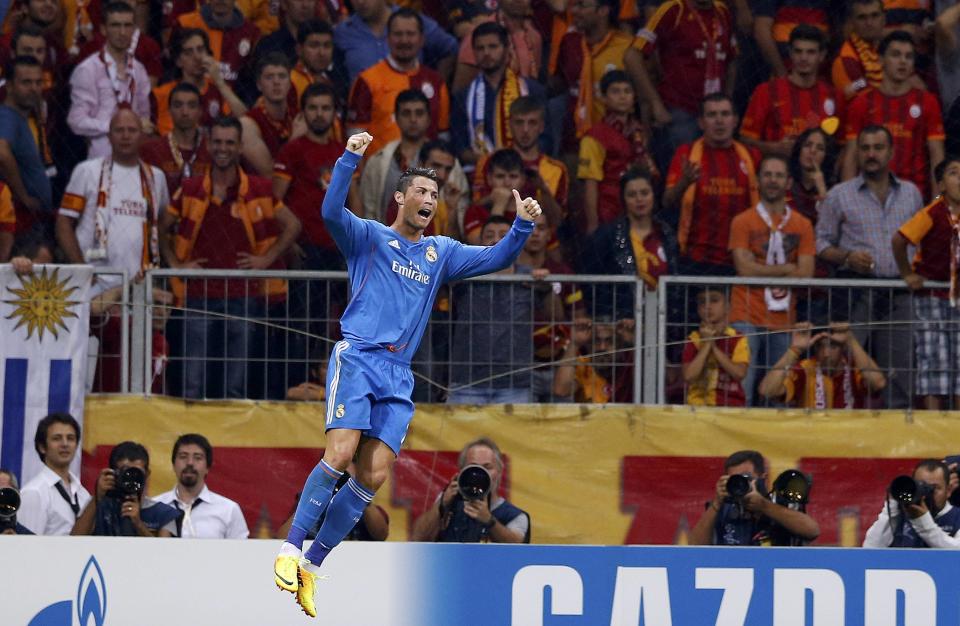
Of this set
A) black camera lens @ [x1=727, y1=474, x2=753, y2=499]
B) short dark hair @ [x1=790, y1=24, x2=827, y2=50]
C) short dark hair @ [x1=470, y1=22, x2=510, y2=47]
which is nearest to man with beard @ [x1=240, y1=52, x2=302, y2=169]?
short dark hair @ [x1=470, y1=22, x2=510, y2=47]

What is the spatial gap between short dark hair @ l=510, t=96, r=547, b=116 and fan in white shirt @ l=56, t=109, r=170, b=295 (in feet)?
8.07

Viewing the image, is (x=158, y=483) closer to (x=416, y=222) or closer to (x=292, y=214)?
(x=292, y=214)

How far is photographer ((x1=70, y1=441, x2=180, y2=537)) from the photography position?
9.84 metres

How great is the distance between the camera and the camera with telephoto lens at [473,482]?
979 cm

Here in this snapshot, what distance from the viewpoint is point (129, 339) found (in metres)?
11.0

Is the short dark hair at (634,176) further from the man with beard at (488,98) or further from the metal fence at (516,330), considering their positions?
the man with beard at (488,98)

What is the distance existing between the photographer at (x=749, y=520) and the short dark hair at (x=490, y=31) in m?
3.65

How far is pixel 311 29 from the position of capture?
481 inches

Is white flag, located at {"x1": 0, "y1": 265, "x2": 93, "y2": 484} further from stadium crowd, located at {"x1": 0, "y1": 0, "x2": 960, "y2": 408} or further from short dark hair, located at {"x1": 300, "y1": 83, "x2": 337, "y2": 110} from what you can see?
short dark hair, located at {"x1": 300, "y1": 83, "x2": 337, "y2": 110}

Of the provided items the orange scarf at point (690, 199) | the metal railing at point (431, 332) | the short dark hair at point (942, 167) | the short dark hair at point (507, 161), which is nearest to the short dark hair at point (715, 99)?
the orange scarf at point (690, 199)

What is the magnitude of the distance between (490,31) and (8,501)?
4.74 m

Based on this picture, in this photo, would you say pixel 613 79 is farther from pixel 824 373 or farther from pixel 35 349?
pixel 35 349

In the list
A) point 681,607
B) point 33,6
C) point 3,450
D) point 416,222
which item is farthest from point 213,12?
point 681,607

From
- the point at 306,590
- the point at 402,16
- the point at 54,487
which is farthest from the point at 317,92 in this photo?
the point at 306,590
